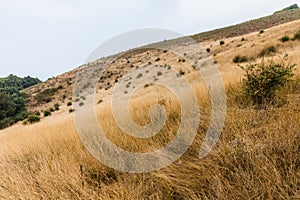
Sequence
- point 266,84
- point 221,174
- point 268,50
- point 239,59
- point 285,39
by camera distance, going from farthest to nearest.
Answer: point 239,59 < point 285,39 < point 268,50 < point 266,84 < point 221,174

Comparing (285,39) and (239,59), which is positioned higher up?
(285,39)

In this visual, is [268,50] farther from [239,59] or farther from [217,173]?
[217,173]

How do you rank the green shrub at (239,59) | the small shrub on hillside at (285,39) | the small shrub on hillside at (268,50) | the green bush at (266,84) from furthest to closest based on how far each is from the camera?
the small shrub on hillside at (285,39) → the green shrub at (239,59) → the small shrub on hillside at (268,50) → the green bush at (266,84)

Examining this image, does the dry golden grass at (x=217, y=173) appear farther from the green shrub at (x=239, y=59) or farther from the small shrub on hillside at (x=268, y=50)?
the green shrub at (x=239, y=59)

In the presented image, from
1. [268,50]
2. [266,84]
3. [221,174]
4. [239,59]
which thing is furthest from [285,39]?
[221,174]

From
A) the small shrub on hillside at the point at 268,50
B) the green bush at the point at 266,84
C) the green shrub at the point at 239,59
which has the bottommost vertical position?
the green shrub at the point at 239,59

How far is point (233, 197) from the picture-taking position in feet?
5.36

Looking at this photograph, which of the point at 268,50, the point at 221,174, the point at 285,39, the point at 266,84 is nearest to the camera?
the point at 221,174

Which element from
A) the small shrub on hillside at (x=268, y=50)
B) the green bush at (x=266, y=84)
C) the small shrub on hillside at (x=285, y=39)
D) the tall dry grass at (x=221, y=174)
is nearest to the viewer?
the tall dry grass at (x=221, y=174)

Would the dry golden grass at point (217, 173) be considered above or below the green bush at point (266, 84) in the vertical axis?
below

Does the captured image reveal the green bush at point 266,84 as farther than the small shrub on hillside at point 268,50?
No

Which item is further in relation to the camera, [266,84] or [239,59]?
[239,59]

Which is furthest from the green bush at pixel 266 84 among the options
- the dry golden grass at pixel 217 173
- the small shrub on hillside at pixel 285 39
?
the small shrub on hillside at pixel 285 39

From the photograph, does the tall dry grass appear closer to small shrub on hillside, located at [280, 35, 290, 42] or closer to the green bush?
the green bush
